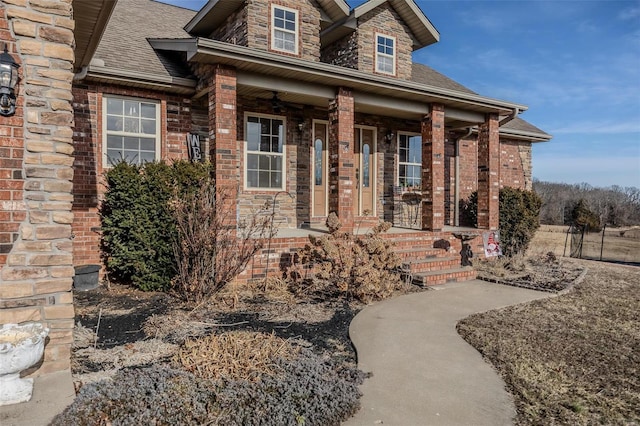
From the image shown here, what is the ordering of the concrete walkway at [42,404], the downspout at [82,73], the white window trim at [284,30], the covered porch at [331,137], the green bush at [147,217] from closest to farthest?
the concrete walkway at [42,404]
the green bush at [147,217]
the downspout at [82,73]
the covered porch at [331,137]
the white window trim at [284,30]

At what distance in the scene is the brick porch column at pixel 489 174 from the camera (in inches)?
399

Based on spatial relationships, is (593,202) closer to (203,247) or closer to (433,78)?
(433,78)

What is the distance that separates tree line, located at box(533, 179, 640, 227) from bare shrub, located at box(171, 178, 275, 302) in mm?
30933

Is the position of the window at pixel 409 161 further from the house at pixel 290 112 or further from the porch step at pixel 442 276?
the porch step at pixel 442 276

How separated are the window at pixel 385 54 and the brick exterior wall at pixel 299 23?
1.74 m

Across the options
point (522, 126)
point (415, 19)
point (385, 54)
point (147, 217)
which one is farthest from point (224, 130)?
point (522, 126)

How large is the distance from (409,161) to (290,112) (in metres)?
3.93

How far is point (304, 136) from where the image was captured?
31.3ft

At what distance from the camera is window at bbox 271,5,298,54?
28.3 feet

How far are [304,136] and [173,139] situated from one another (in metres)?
3.03

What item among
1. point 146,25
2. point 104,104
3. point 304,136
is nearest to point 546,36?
point 304,136

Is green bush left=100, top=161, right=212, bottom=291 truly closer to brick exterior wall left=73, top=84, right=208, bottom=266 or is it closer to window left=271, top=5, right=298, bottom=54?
brick exterior wall left=73, top=84, right=208, bottom=266

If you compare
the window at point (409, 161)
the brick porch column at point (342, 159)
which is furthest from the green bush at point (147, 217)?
the window at point (409, 161)

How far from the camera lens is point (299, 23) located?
8.93m
